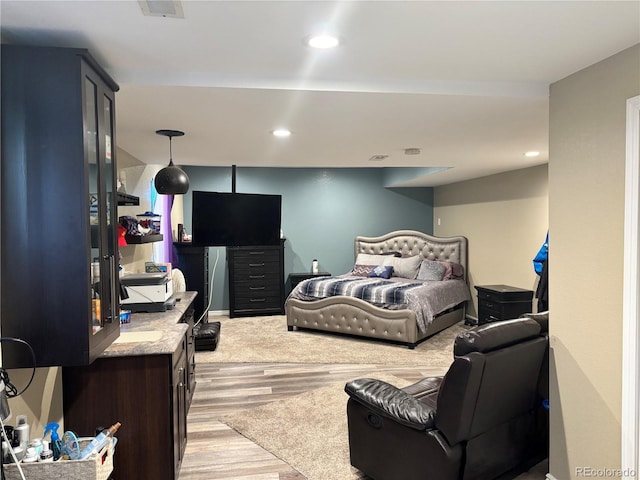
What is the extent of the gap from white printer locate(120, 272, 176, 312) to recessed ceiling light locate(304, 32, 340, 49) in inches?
91.4

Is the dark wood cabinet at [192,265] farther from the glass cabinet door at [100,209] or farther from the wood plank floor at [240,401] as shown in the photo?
the glass cabinet door at [100,209]

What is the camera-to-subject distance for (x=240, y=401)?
3713mm

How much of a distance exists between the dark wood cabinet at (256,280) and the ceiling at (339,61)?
3346 mm

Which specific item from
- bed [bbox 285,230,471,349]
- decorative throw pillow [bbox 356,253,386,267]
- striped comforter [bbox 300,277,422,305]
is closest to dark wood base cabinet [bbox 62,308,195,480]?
bed [bbox 285,230,471,349]

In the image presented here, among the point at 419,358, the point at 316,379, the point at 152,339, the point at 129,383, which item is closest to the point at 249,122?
the point at 152,339

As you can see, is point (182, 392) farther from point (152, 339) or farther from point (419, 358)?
point (419, 358)

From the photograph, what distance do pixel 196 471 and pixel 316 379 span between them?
1.69m

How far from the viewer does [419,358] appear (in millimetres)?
4832

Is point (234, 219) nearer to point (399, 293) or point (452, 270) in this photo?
point (399, 293)

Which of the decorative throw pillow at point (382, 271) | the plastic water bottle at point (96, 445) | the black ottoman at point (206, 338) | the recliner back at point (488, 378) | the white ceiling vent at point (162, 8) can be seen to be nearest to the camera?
the white ceiling vent at point (162, 8)

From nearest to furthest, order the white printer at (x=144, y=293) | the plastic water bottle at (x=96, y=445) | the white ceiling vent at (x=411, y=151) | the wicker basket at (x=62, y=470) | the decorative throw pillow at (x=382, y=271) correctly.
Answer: the wicker basket at (x=62, y=470) < the plastic water bottle at (x=96, y=445) < the white printer at (x=144, y=293) < the white ceiling vent at (x=411, y=151) < the decorative throw pillow at (x=382, y=271)

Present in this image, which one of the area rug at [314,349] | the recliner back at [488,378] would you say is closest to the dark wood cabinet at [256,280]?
the area rug at [314,349]

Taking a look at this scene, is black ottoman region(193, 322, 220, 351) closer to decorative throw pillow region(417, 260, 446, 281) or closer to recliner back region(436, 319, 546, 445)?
decorative throw pillow region(417, 260, 446, 281)

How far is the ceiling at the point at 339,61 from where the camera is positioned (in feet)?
5.18
